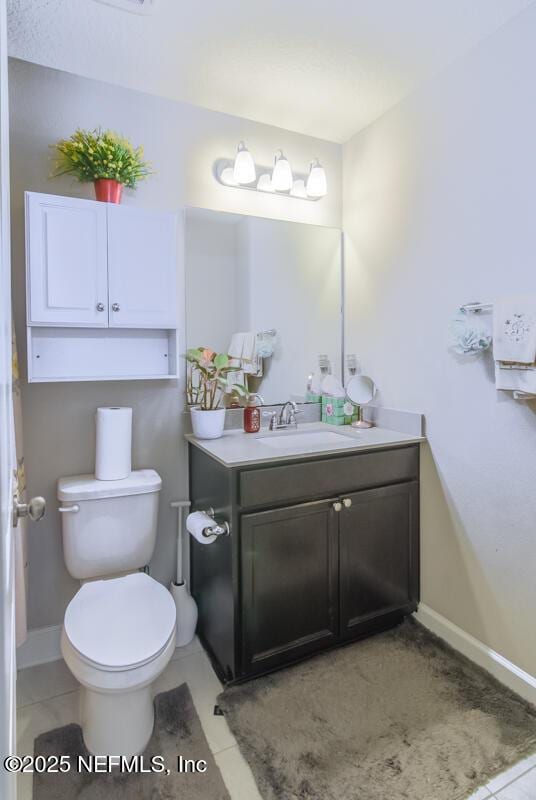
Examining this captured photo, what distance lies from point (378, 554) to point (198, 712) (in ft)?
2.98

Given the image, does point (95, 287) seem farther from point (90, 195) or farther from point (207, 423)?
point (207, 423)

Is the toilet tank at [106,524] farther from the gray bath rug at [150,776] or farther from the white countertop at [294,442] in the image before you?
the gray bath rug at [150,776]

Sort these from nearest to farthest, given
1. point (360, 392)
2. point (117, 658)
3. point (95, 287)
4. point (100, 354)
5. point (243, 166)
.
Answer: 1. point (117, 658)
2. point (95, 287)
3. point (100, 354)
4. point (243, 166)
5. point (360, 392)

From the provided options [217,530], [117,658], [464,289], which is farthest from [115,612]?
[464,289]

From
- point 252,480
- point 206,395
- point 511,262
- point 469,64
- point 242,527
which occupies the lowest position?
point 242,527

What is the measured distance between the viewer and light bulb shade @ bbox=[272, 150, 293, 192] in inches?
84.0

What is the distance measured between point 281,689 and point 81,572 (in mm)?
871

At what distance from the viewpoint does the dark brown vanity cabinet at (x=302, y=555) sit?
63.2 inches

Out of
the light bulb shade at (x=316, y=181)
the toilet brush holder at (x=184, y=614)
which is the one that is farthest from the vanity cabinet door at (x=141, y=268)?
the toilet brush holder at (x=184, y=614)

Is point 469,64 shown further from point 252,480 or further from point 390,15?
point 252,480

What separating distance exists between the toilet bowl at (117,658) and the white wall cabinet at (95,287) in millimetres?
843

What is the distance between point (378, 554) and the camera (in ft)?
6.20

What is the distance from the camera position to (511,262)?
61.9 inches

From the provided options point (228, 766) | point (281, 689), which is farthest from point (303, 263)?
point (228, 766)
